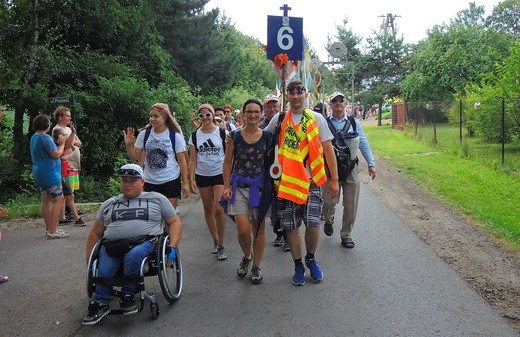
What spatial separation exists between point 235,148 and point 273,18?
9.10 ft

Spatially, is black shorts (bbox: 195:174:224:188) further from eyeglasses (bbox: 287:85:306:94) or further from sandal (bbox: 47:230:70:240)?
sandal (bbox: 47:230:70:240)

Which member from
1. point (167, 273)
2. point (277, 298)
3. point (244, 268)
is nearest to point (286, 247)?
point (244, 268)

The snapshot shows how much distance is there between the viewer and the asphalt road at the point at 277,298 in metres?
3.77

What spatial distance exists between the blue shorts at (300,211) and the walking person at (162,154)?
1.28 meters

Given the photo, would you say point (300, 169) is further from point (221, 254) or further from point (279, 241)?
point (279, 241)

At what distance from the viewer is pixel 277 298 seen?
439 centimetres

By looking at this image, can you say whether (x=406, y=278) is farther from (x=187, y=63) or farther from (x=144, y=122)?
(x=187, y=63)

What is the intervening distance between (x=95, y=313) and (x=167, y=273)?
675 mm

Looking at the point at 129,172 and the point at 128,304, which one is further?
the point at 129,172

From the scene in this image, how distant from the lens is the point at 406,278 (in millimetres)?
4852

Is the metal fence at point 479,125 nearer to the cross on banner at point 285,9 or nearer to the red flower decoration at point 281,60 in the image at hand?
the cross on banner at point 285,9

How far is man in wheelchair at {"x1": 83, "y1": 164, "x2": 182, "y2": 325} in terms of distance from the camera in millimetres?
3809

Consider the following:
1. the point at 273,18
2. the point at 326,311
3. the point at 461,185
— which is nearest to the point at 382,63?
the point at 461,185

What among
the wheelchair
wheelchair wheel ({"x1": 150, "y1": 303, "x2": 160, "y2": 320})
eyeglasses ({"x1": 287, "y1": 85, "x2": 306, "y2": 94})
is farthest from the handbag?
eyeglasses ({"x1": 287, "y1": 85, "x2": 306, "y2": 94})
